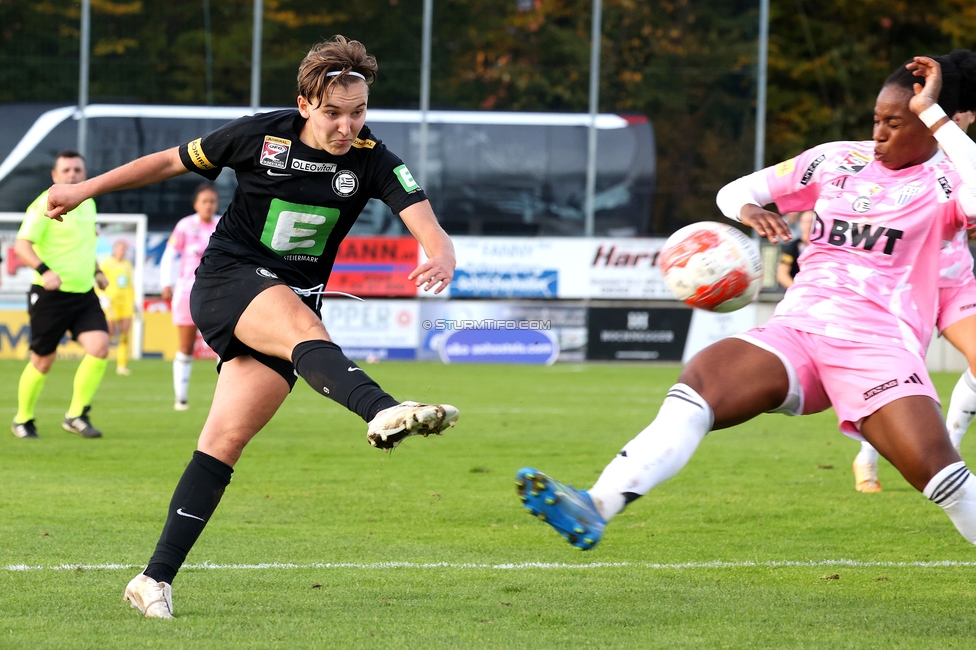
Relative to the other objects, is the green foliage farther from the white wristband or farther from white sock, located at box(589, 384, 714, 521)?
Answer: white sock, located at box(589, 384, 714, 521)

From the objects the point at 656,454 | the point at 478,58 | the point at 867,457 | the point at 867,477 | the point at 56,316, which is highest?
the point at 478,58

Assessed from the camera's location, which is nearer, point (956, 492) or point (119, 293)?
point (956, 492)

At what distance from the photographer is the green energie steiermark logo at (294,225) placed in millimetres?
4535

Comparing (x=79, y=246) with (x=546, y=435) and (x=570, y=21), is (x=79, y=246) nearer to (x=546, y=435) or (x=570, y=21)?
(x=546, y=435)

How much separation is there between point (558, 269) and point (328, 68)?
19463 mm

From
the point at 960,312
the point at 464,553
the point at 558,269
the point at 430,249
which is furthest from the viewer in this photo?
the point at 558,269

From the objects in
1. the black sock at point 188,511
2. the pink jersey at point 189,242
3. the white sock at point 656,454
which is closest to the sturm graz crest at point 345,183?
the black sock at point 188,511

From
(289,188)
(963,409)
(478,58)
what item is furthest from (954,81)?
(478,58)

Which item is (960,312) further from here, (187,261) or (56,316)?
(187,261)

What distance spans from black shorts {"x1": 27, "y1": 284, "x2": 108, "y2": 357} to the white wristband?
7.81m

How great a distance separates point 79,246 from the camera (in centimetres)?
1056

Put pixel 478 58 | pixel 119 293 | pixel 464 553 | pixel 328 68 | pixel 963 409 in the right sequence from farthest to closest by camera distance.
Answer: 1. pixel 478 58
2. pixel 119 293
3. pixel 963 409
4. pixel 464 553
5. pixel 328 68

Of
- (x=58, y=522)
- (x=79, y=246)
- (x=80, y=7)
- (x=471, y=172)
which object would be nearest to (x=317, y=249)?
(x=58, y=522)

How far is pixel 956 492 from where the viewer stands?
398cm
